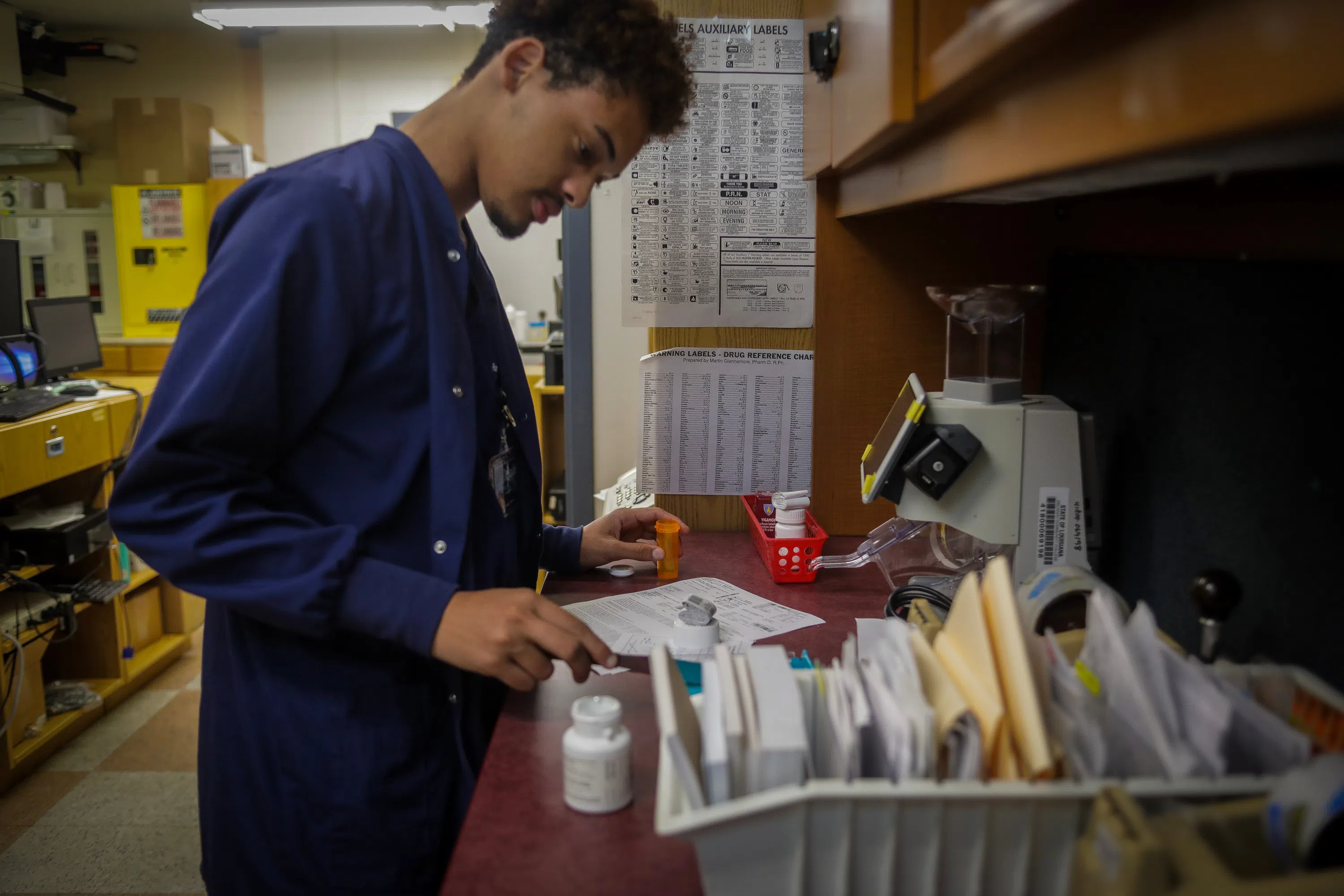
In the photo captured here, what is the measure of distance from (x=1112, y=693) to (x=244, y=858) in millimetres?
962

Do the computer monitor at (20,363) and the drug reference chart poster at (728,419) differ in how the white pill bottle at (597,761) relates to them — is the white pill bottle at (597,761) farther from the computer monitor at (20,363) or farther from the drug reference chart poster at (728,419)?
the computer monitor at (20,363)

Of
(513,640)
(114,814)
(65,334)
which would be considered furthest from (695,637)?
(65,334)

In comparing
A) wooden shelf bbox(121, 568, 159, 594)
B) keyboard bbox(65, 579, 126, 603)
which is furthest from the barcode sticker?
wooden shelf bbox(121, 568, 159, 594)

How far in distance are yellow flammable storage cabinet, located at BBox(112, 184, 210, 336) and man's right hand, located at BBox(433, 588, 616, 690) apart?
4880mm

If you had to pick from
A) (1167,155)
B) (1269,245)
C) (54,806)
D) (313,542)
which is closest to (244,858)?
(313,542)

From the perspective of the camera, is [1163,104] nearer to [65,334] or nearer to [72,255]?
[65,334]

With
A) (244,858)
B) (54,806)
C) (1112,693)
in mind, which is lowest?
(54,806)

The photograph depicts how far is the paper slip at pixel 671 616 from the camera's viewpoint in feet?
4.08

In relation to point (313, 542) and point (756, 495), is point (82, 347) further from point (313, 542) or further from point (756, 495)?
point (313, 542)


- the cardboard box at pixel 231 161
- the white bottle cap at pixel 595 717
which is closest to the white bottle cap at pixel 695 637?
the white bottle cap at pixel 595 717

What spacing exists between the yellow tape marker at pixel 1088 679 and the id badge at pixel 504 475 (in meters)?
0.69

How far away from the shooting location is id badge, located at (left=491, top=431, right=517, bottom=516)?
1186mm

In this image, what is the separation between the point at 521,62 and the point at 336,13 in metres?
4.01

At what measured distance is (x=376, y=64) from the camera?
5637 mm
